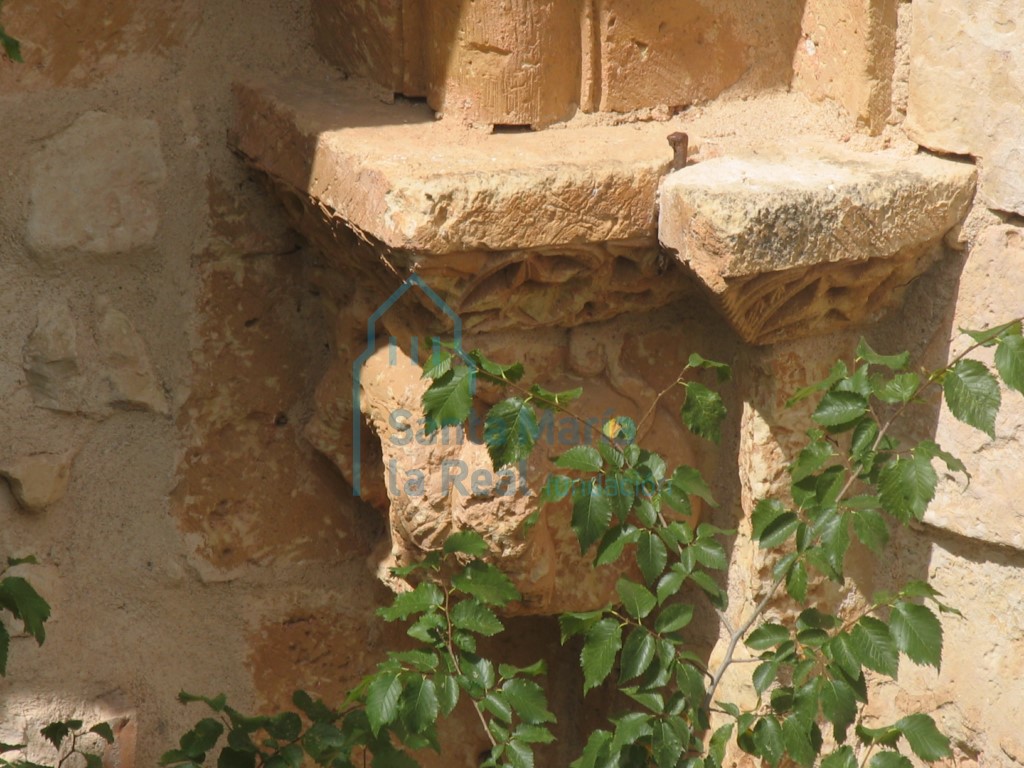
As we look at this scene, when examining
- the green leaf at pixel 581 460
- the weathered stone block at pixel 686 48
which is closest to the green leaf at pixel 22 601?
the green leaf at pixel 581 460

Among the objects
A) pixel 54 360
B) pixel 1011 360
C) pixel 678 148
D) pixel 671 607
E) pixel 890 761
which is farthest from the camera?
pixel 54 360

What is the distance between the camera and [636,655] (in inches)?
60.3

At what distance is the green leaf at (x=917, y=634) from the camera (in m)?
1.39

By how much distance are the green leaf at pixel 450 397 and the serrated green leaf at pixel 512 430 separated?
0.14 ft

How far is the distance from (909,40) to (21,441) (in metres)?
1.26

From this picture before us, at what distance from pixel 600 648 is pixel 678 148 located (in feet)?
1.94

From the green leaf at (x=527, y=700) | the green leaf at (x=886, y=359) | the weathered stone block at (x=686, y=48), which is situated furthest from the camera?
the weathered stone block at (x=686, y=48)

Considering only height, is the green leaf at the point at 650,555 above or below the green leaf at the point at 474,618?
above

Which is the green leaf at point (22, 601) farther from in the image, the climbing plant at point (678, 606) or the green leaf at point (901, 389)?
the green leaf at point (901, 389)

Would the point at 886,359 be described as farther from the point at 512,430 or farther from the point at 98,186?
the point at 98,186

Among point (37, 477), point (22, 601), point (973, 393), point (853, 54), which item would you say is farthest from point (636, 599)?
point (37, 477)

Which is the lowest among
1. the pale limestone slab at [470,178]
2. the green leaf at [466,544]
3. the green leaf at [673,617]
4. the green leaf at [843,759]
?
the green leaf at [843,759]

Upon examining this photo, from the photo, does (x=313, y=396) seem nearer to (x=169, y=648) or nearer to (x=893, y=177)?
(x=169, y=648)

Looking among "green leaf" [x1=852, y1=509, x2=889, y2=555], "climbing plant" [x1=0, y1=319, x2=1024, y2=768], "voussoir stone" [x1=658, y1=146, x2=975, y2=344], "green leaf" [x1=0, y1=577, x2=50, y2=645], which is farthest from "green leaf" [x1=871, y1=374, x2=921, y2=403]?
"green leaf" [x1=0, y1=577, x2=50, y2=645]
